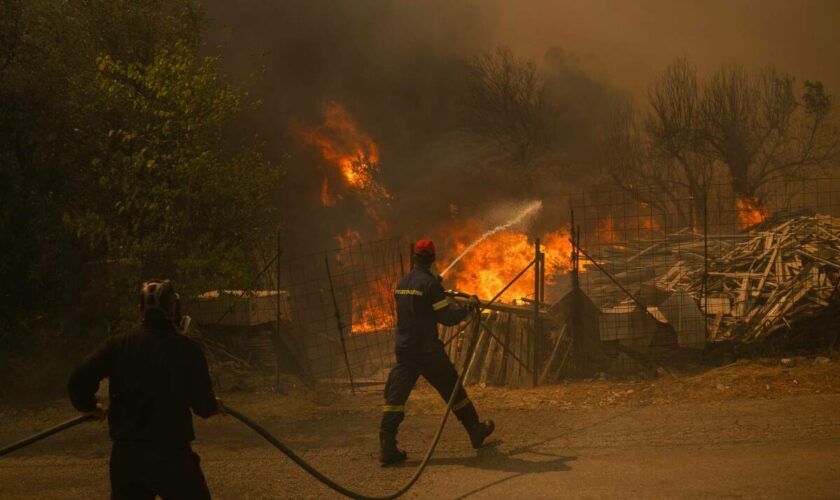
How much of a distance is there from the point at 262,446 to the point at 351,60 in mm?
22028

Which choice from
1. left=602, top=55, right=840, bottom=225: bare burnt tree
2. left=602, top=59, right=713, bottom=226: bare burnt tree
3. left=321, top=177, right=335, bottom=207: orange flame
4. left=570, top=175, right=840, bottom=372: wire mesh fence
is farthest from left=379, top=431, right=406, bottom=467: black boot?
left=602, top=59, right=713, bottom=226: bare burnt tree

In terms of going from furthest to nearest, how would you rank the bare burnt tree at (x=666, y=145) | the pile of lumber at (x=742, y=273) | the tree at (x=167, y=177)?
the bare burnt tree at (x=666, y=145) < the pile of lumber at (x=742, y=273) < the tree at (x=167, y=177)

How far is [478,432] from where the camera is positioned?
23.3ft

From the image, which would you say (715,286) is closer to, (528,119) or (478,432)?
(478,432)

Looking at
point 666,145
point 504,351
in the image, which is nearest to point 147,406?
point 504,351

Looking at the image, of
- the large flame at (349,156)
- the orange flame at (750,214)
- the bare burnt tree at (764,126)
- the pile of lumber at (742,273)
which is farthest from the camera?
the bare burnt tree at (764,126)

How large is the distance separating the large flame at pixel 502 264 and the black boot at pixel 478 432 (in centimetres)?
1115

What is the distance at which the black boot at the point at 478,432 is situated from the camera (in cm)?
710

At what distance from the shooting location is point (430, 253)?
7.24 metres

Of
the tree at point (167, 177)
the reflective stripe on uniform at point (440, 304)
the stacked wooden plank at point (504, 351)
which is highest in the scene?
the tree at point (167, 177)

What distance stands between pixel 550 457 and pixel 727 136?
81.6ft

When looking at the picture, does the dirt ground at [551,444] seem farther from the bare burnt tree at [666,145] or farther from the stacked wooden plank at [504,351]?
the bare burnt tree at [666,145]

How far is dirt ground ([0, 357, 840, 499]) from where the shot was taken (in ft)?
20.0

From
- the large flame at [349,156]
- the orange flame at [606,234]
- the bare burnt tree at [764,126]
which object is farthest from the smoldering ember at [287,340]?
the bare burnt tree at [764,126]
